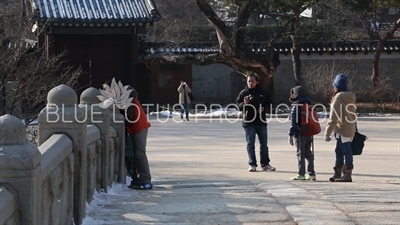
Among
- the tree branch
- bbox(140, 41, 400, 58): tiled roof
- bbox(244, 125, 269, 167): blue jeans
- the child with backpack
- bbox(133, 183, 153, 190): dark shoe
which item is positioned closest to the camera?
bbox(133, 183, 153, 190): dark shoe

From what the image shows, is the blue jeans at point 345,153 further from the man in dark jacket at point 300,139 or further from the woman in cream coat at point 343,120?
the man in dark jacket at point 300,139

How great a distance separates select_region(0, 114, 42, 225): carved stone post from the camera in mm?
3939

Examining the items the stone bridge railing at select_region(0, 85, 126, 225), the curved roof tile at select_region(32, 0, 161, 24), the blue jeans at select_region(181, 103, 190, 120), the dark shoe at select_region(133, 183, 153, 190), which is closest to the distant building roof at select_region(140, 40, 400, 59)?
the curved roof tile at select_region(32, 0, 161, 24)

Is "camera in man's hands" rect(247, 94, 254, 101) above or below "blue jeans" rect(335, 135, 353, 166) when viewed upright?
above

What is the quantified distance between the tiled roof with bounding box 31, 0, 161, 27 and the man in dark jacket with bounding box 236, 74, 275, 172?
46.0 feet

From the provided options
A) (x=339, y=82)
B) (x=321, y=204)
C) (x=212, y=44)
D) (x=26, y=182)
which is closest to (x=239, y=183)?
(x=339, y=82)

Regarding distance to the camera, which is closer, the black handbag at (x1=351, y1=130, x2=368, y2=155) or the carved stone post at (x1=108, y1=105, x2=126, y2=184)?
Result: the carved stone post at (x1=108, y1=105, x2=126, y2=184)

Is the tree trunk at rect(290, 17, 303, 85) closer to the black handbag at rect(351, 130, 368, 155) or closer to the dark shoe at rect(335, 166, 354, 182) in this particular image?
the black handbag at rect(351, 130, 368, 155)

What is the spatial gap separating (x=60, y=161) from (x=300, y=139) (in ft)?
18.2

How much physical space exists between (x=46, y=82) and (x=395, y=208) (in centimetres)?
850

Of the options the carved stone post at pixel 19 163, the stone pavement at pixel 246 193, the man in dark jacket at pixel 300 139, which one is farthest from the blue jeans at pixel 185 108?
the carved stone post at pixel 19 163

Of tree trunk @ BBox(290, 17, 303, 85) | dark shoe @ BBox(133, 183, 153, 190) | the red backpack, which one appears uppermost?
tree trunk @ BBox(290, 17, 303, 85)

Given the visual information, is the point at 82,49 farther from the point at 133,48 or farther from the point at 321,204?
the point at 321,204


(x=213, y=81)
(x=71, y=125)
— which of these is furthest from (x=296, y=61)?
(x=71, y=125)
